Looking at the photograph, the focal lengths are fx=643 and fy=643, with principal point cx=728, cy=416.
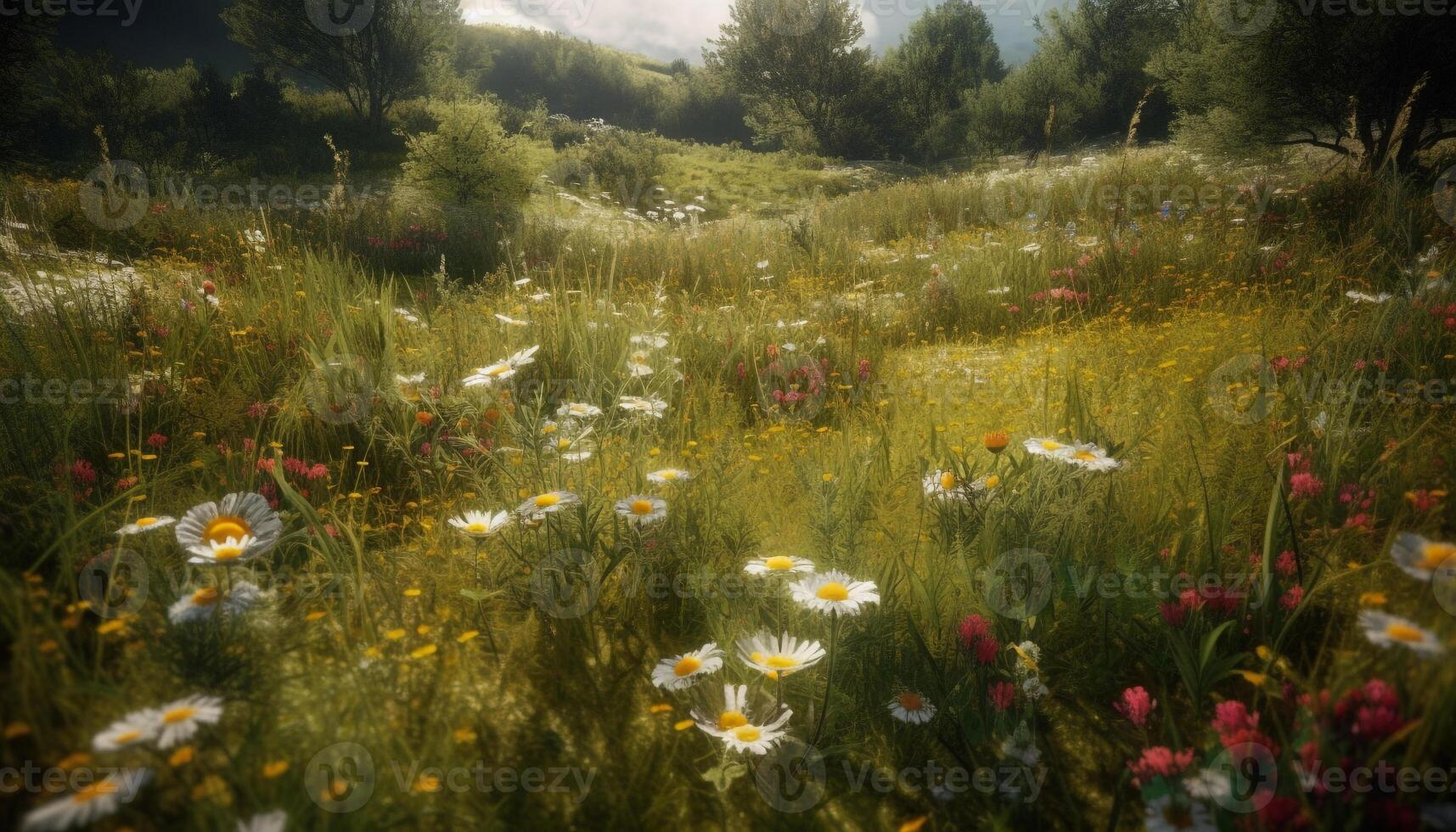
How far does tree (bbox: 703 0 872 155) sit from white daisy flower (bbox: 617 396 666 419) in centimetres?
3763

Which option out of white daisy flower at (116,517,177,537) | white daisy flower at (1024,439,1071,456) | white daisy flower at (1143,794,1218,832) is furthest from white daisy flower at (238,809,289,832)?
white daisy flower at (1024,439,1071,456)

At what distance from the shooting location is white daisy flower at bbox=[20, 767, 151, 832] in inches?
30.7

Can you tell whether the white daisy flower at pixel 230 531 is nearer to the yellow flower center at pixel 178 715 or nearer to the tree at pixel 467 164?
the yellow flower center at pixel 178 715

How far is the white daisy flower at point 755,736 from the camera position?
4.10 ft

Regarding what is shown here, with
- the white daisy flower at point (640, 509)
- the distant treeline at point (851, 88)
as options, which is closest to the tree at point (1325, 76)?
the distant treeline at point (851, 88)

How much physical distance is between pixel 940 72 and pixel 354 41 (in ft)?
99.6

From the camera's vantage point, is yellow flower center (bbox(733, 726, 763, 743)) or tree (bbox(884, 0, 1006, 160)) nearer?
yellow flower center (bbox(733, 726, 763, 743))

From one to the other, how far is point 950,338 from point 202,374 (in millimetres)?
4749

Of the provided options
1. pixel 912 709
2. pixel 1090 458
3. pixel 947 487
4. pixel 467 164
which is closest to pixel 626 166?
pixel 467 164

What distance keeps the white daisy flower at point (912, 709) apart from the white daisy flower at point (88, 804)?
1.33 m

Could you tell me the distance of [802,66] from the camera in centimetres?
3653

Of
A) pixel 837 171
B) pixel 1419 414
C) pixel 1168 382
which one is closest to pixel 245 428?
pixel 1168 382

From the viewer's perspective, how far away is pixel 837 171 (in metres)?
25.4

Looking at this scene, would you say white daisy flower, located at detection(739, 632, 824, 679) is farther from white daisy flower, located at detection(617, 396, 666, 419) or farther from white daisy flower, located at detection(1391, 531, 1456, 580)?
white daisy flower, located at detection(617, 396, 666, 419)
